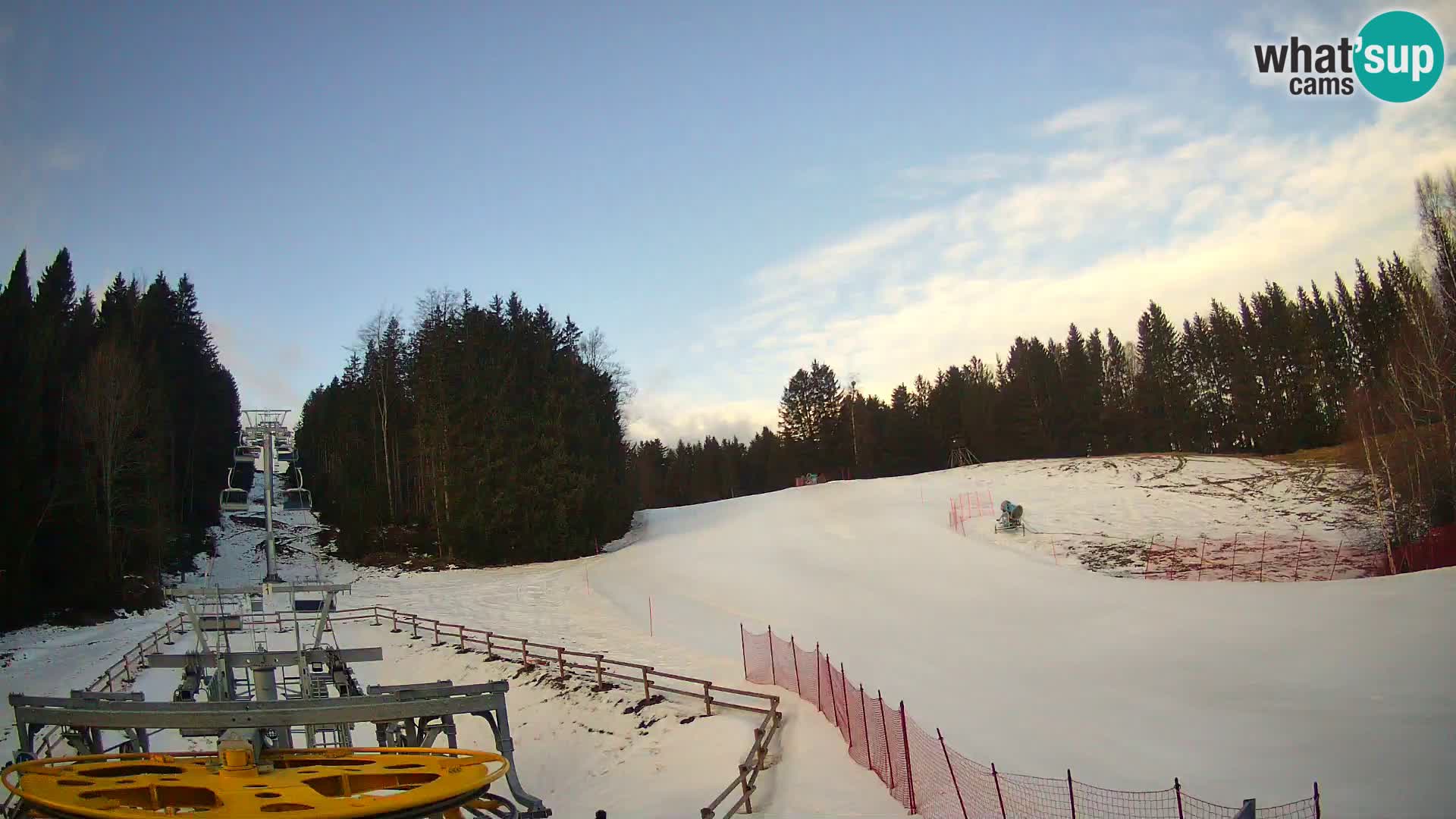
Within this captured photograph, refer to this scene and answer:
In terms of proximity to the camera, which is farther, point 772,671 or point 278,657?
point 772,671

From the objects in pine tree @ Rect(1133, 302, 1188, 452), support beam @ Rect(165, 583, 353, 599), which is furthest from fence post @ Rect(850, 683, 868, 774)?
pine tree @ Rect(1133, 302, 1188, 452)

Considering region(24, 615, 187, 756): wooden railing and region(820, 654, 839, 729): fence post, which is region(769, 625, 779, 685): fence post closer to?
region(820, 654, 839, 729): fence post

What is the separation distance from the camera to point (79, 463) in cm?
3262

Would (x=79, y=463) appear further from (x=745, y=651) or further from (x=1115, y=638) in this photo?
(x=1115, y=638)

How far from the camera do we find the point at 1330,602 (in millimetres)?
20312

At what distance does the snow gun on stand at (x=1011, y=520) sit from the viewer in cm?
3722

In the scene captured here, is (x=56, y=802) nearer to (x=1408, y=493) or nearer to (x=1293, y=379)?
(x=1408, y=493)

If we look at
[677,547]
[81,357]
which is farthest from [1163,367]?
[81,357]

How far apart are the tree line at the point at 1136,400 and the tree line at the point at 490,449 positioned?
68.6 feet

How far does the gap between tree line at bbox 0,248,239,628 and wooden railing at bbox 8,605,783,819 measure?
4.53 metres

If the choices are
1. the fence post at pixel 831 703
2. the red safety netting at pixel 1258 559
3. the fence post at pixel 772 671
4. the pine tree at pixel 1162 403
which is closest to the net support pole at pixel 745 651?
the fence post at pixel 772 671

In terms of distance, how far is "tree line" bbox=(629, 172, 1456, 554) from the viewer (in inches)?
2436

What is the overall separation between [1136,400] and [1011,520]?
44108 mm

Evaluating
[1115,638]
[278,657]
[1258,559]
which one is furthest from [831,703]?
[1258,559]
